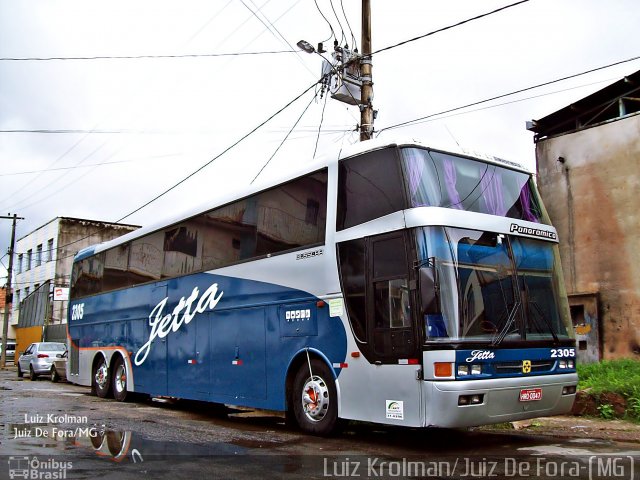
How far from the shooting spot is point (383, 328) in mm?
7750

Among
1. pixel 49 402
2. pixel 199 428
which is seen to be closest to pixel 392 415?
pixel 199 428

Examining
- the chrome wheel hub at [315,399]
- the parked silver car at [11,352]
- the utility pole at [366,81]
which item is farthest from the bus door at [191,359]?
the parked silver car at [11,352]

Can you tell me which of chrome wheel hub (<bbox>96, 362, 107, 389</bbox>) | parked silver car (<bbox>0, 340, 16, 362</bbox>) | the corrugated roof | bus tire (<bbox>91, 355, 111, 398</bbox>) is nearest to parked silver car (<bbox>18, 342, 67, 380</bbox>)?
bus tire (<bbox>91, 355, 111, 398</bbox>)

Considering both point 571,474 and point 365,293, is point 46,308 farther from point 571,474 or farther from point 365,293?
point 571,474

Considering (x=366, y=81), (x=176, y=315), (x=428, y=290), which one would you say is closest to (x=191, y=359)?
(x=176, y=315)

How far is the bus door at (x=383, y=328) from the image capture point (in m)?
7.35

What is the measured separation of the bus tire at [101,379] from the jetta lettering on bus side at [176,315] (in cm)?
195

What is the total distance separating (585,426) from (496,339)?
3534 millimetres

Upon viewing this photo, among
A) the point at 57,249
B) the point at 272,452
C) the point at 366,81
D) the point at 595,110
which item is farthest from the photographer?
the point at 57,249

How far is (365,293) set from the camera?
26.4 ft

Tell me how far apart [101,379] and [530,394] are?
11974 millimetres

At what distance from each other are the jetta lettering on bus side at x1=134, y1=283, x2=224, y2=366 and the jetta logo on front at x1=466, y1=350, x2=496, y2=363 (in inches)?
210

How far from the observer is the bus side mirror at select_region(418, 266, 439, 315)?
7.20 metres

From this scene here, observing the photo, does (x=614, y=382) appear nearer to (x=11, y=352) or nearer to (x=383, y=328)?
(x=383, y=328)
